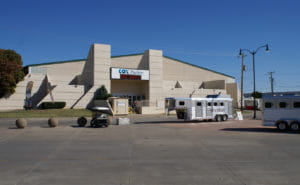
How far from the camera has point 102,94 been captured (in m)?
42.7

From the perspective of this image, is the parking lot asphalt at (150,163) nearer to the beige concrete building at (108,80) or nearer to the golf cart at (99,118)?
the golf cart at (99,118)

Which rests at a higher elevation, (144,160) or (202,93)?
(202,93)

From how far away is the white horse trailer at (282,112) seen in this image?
729 inches

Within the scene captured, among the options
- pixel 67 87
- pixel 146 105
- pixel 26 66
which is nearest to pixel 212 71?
pixel 146 105

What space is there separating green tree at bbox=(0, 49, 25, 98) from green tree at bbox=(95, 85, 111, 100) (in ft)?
36.9

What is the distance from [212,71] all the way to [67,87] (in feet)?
111

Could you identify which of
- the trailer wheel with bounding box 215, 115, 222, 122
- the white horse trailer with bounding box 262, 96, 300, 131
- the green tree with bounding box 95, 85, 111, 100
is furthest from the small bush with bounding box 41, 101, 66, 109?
the white horse trailer with bounding box 262, 96, 300, 131

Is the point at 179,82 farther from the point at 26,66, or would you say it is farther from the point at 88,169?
the point at 88,169

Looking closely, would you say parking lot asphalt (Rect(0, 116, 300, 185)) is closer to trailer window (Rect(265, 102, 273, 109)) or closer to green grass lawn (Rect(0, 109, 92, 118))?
trailer window (Rect(265, 102, 273, 109))

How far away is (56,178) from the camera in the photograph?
7.04 meters

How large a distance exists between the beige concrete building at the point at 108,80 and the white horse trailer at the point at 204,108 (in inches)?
677

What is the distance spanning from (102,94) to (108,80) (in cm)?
326

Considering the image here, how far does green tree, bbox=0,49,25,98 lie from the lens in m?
37.4

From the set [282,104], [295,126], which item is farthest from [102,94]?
[295,126]
